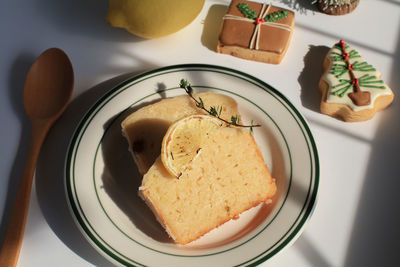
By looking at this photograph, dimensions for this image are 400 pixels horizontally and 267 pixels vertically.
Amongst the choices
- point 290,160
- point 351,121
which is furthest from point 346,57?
point 290,160

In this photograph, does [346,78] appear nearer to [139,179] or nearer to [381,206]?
[381,206]

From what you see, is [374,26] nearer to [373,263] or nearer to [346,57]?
[346,57]

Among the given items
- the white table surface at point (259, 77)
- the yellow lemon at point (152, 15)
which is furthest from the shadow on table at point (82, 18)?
the yellow lemon at point (152, 15)

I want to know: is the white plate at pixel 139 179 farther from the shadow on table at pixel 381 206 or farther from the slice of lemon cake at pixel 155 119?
the shadow on table at pixel 381 206

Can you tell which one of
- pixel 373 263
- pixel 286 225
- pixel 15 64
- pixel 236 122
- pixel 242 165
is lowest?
pixel 373 263

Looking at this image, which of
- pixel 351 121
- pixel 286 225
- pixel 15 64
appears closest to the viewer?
pixel 286 225

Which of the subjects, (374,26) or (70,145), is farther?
(374,26)

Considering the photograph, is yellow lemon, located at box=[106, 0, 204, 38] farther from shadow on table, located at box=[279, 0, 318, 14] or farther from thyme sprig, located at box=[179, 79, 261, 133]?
shadow on table, located at box=[279, 0, 318, 14]

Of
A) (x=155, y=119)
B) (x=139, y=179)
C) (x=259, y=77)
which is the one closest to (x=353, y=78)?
(x=259, y=77)
